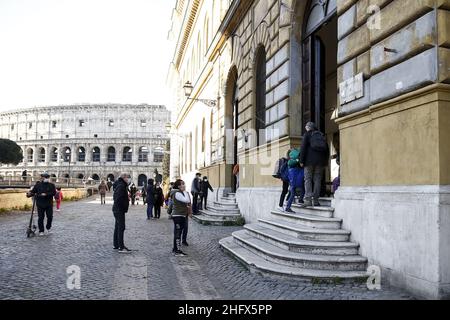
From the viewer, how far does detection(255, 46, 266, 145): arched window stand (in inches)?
563

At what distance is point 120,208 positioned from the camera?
971 cm

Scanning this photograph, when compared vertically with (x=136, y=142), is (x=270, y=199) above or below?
below

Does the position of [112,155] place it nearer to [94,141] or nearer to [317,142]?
[94,141]

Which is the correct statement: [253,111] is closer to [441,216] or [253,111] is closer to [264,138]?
[264,138]

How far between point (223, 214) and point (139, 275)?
8362mm

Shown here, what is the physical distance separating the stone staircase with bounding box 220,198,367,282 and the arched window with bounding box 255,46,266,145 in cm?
507

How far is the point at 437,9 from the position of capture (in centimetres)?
609

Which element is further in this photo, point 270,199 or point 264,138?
point 264,138

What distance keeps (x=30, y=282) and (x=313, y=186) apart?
5.92 m

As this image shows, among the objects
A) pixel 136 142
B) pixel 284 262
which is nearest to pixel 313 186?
pixel 284 262

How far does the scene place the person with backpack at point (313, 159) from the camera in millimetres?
9278

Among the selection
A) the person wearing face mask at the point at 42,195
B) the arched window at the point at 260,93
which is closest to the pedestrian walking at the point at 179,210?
the person wearing face mask at the point at 42,195

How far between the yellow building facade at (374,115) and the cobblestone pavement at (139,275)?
37.0 inches

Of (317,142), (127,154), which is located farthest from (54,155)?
(317,142)
